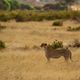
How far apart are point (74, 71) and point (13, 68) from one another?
2.44 meters

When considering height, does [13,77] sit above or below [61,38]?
above

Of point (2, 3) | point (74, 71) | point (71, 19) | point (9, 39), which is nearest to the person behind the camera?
point (74, 71)

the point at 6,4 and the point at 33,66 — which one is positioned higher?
the point at 33,66

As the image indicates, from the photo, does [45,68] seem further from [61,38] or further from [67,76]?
[61,38]

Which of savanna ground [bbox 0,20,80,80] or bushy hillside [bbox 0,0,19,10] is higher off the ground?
savanna ground [bbox 0,20,80,80]

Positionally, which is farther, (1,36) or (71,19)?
(71,19)

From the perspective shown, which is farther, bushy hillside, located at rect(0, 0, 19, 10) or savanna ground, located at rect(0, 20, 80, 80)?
bushy hillside, located at rect(0, 0, 19, 10)

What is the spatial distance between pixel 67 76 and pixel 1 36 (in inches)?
687

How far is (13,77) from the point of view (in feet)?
47.3

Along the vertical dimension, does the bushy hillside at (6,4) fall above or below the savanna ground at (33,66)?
below

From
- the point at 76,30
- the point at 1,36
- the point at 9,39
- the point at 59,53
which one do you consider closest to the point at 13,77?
the point at 59,53

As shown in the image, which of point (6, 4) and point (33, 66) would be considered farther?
point (6, 4)

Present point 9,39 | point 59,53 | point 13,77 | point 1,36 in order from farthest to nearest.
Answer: point 1,36 < point 9,39 < point 59,53 < point 13,77

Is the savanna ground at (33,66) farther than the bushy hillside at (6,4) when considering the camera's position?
No
